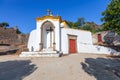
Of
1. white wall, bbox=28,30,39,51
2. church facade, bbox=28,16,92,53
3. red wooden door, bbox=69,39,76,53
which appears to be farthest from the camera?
red wooden door, bbox=69,39,76,53

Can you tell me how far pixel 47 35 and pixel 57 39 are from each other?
2020 mm

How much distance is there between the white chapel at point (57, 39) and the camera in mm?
24469

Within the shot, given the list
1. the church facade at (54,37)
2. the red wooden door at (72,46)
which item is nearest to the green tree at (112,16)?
the church facade at (54,37)

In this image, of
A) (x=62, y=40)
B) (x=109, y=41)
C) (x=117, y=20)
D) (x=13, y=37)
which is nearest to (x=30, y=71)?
(x=62, y=40)

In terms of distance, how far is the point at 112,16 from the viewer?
82.1 feet

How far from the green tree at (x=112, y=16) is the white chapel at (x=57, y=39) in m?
3.68

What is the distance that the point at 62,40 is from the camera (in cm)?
2489

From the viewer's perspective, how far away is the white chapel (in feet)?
80.3

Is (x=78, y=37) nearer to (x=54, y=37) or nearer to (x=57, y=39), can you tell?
(x=57, y=39)

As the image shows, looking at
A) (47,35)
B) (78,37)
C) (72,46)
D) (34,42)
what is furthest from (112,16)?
(34,42)

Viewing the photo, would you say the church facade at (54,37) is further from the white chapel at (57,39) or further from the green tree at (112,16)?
the green tree at (112,16)

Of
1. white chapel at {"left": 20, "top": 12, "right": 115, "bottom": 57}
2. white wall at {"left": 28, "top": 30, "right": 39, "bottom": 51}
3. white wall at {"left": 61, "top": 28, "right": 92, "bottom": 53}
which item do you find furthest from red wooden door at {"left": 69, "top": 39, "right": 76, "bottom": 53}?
white wall at {"left": 28, "top": 30, "right": 39, "bottom": 51}

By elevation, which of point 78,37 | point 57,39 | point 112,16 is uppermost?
point 112,16

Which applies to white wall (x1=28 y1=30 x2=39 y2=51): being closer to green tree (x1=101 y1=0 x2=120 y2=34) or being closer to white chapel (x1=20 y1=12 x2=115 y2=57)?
white chapel (x1=20 y1=12 x2=115 y2=57)
